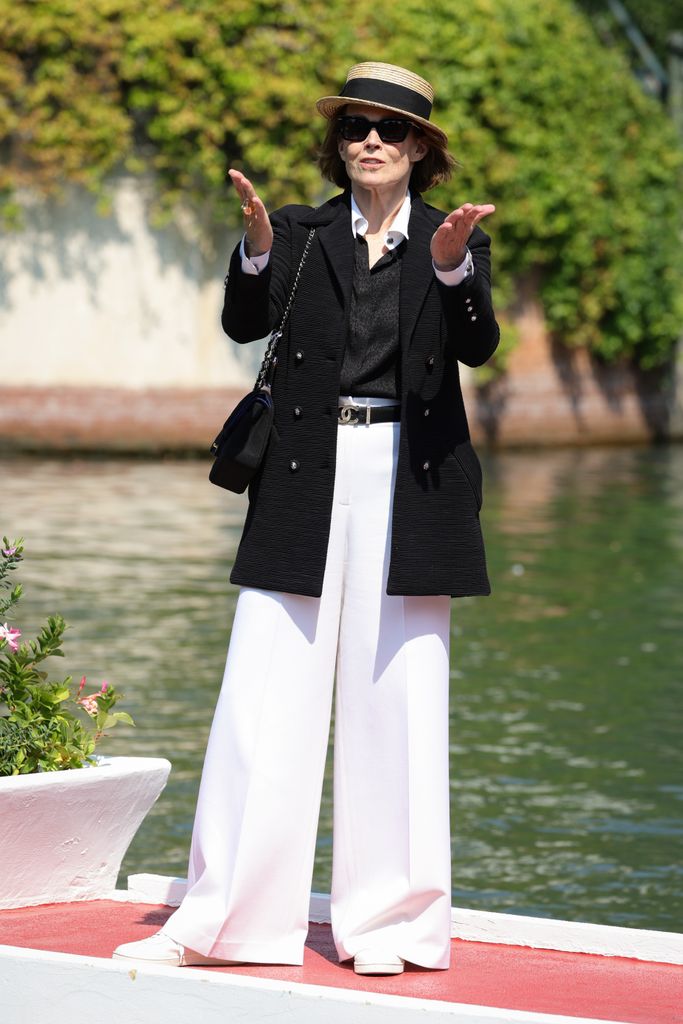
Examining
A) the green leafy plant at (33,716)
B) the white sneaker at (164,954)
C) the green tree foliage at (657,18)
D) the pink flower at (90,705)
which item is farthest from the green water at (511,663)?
the green tree foliage at (657,18)

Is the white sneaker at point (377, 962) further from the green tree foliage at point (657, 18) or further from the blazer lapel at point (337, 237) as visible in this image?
the green tree foliage at point (657, 18)

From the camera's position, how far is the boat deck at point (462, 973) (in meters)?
3.89

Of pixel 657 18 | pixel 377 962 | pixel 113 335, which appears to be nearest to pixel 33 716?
pixel 377 962

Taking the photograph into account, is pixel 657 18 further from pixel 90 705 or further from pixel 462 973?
pixel 462 973

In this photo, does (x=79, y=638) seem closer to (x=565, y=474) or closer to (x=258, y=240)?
(x=258, y=240)

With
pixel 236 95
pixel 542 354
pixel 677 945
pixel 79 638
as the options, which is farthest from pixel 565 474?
pixel 677 945

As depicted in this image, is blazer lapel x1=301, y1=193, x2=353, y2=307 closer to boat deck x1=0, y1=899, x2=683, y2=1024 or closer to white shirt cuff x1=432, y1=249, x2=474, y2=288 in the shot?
white shirt cuff x1=432, y1=249, x2=474, y2=288

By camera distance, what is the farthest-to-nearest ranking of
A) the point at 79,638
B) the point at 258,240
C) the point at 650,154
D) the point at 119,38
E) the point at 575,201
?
the point at 650,154
the point at 575,201
the point at 119,38
the point at 79,638
the point at 258,240

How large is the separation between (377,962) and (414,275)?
60.9 inches

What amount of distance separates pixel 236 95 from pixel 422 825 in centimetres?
1694

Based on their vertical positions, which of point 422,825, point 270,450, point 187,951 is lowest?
point 187,951

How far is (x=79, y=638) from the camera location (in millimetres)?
10219

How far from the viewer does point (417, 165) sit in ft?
14.9

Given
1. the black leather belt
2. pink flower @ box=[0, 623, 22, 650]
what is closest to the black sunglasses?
the black leather belt
